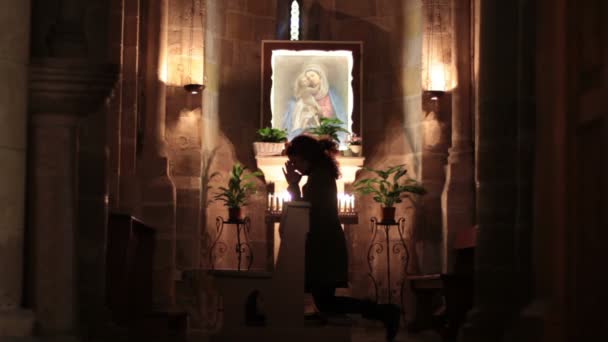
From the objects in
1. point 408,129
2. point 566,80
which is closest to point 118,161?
point 408,129

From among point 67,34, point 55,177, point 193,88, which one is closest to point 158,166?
point 193,88

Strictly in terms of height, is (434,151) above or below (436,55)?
below

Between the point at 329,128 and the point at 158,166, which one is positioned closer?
the point at 158,166

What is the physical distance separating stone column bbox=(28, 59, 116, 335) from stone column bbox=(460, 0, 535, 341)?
124 inches

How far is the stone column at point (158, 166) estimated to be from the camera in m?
14.7

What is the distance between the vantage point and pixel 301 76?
53.7 ft

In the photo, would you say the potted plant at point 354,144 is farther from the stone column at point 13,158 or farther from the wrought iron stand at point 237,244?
the stone column at point 13,158

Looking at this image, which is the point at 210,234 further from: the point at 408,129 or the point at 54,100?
the point at 54,100

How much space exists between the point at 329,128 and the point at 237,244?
196cm

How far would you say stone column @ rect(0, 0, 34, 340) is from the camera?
21.2 ft

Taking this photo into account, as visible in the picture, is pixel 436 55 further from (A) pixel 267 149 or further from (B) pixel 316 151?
(B) pixel 316 151

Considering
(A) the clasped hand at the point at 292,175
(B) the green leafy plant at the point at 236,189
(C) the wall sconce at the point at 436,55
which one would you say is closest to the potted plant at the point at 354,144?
(C) the wall sconce at the point at 436,55

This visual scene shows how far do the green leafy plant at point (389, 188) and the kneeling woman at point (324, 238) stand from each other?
Result: 5951 mm

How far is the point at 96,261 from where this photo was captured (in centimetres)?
858
